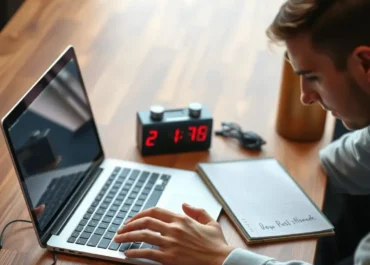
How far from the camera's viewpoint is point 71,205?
53.0 inches

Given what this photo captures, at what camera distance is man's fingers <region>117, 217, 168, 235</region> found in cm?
125

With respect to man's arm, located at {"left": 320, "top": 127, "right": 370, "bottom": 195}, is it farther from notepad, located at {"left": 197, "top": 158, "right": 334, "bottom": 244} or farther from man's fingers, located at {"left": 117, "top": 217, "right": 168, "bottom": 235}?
man's fingers, located at {"left": 117, "top": 217, "right": 168, "bottom": 235}

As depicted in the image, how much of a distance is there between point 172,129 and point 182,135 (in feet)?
0.10

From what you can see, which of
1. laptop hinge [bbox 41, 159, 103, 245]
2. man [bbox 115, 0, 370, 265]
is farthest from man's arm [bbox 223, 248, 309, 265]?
laptop hinge [bbox 41, 159, 103, 245]

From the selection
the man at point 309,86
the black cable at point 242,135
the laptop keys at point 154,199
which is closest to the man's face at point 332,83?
the man at point 309,86

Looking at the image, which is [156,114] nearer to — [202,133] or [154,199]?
[202,133]

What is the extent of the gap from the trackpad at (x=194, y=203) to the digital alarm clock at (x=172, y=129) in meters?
0.17

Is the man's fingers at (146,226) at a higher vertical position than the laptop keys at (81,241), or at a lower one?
higher

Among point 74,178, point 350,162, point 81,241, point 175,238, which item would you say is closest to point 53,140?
point 74,178

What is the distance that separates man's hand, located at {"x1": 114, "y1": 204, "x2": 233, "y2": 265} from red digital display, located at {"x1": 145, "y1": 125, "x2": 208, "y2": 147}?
28 centimetres

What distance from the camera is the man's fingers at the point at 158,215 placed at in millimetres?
1275

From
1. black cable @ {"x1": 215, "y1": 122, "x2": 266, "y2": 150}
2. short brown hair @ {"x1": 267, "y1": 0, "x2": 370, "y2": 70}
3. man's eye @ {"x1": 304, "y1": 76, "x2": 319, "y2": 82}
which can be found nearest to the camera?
short brown hair @ {"x1": 267, "y1": 0, "x2": 370, "y2": 70}

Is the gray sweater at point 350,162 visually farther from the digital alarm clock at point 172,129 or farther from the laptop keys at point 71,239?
the laptop keys at point 71,239

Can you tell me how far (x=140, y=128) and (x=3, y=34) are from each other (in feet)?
2.18
